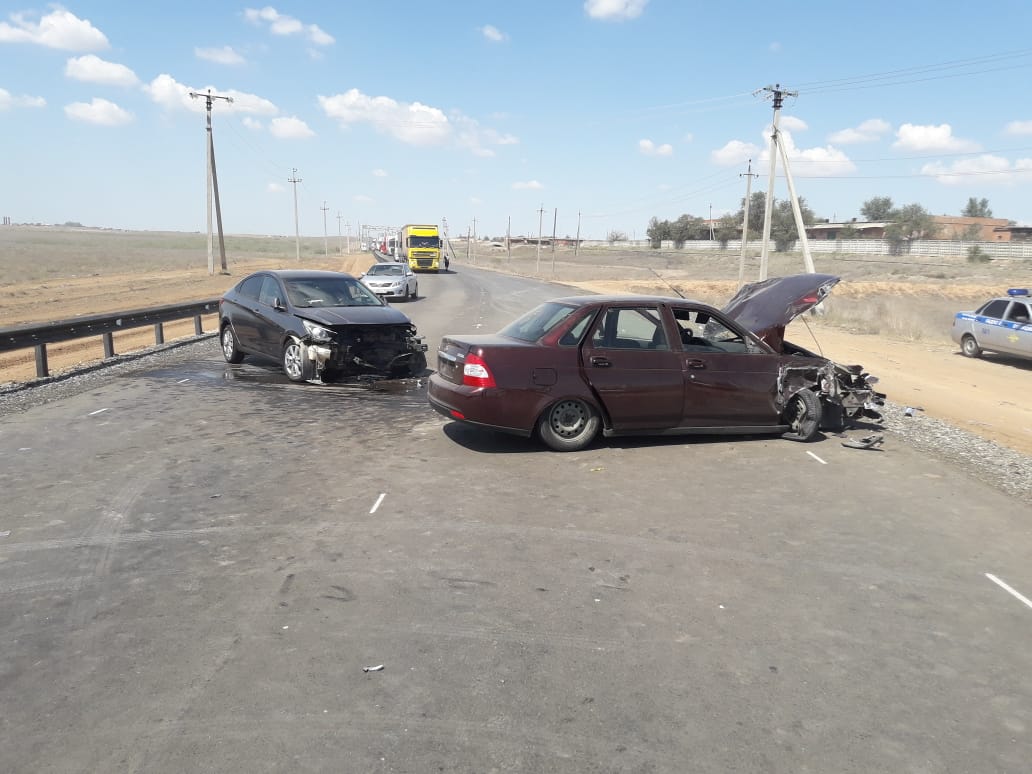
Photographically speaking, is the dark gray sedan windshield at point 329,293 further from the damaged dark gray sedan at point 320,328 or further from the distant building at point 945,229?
the distant building at point 945,229

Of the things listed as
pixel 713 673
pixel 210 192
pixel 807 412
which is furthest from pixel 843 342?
pixel 210 192

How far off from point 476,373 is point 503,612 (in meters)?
3.35

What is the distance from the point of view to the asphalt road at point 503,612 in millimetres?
3098

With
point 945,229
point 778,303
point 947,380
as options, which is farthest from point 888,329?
point 945,229

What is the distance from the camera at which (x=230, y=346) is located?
13.2 meters

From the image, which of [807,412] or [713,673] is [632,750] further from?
[807,412]

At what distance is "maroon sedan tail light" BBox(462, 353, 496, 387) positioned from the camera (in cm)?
719

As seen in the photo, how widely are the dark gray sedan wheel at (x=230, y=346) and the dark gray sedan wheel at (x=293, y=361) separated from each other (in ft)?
7.05

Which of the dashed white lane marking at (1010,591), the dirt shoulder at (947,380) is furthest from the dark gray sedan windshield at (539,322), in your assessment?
the dirt shoulder at (947,380)

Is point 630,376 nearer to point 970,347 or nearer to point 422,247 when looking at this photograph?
point 970,347

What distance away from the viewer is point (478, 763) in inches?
116

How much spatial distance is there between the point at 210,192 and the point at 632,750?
5192 centimetres

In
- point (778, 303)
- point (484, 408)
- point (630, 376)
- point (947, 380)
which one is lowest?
point (947, 380)

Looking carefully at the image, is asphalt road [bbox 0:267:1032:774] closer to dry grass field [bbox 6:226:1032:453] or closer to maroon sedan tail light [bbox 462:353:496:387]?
maroon sedan tail light [bbox 462:353:496:387]
